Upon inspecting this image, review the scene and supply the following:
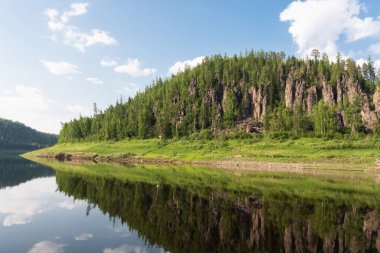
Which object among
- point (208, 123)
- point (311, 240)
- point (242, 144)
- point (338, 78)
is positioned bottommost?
point (311, 240)

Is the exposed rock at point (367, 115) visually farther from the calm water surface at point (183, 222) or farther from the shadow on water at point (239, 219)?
the shadow on water at point (239, 219)

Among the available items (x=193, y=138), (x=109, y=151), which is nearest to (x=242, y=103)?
(x=193, y=138)

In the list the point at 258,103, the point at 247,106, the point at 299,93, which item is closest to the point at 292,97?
the point at 299,93

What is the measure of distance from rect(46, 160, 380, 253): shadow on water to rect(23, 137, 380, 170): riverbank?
53101 millimetres

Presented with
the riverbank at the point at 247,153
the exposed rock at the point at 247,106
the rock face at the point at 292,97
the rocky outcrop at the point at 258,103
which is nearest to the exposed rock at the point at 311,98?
the rock face at the point at 292,97

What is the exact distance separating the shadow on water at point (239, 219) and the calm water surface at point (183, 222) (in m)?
0.07

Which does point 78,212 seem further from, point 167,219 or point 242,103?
point 242,103

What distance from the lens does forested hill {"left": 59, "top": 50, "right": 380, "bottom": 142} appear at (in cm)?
14250

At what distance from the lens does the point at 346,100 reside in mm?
153375

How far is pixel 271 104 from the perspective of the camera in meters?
172

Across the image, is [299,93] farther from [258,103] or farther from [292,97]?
[258,103]

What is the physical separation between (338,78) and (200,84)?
7954 centimetres

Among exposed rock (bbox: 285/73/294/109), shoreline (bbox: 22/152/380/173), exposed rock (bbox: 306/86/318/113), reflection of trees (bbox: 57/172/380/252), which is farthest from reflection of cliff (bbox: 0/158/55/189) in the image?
exposed rock (bbox: 306/86/318/113)

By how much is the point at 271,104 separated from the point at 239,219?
494 feet
